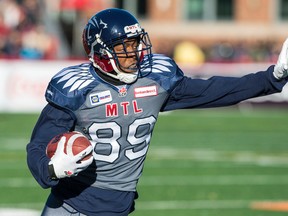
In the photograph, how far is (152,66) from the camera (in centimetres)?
452

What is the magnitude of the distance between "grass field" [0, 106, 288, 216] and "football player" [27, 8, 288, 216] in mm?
2675

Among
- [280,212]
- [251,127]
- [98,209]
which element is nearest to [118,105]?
[98,209]

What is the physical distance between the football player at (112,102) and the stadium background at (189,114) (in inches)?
108

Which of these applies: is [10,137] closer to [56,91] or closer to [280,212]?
[280,212]

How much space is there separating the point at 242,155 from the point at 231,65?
6.16m

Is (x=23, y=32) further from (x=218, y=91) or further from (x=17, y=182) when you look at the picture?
(x=218, y=91)

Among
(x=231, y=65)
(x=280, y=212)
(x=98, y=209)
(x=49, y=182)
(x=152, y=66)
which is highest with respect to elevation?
(x=152, y=66)

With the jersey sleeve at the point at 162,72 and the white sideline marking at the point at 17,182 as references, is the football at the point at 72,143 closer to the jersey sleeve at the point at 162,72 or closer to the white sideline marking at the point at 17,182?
the jersey sleeve at the point at 162,72

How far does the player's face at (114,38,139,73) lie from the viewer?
428 centimetres

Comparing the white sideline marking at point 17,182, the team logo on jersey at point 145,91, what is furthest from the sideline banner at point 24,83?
the team logo on jersey at point 145,91

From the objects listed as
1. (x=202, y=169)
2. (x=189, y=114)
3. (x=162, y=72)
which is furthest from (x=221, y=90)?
(x=189, y=114)

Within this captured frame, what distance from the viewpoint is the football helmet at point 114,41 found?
14.1ft

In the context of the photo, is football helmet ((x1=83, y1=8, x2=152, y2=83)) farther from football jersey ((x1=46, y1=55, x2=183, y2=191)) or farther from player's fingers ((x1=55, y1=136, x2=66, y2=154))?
player's fingers ((x1=55, y1=136, x2=66, y2=154))

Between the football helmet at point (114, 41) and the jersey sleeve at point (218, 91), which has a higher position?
the football helmet at point (114, 41)
